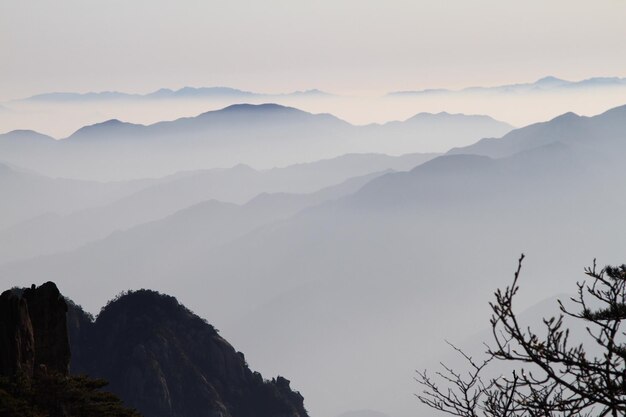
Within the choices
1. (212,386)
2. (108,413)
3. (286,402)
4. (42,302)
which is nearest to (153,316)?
(212,386)

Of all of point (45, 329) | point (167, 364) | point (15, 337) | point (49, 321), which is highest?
point (167, 364)

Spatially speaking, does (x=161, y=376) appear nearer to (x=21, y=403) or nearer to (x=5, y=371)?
(x=5, y=371)

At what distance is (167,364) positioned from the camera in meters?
114

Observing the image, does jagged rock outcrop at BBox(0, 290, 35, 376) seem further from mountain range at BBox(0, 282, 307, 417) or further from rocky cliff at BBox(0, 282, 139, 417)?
mountain range at BBox(0, 282, 307, 417)

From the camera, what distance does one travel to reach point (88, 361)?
119m

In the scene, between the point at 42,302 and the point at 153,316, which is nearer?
the point at 42,302

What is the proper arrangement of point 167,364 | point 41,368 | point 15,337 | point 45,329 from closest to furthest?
1. point 41,368
2. point 15,337
3. point 45,329
4. point 167,364

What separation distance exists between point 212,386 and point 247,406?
5.37 meters

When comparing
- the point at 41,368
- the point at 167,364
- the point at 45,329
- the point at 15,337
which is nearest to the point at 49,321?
the point at 45,329

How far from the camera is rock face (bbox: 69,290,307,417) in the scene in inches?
4353

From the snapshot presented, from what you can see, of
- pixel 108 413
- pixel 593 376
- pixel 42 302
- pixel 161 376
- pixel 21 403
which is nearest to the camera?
pixel 593 376

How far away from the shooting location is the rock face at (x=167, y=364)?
11056 centimetres

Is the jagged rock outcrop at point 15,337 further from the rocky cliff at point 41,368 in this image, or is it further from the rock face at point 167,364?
the rock face at point 167,364

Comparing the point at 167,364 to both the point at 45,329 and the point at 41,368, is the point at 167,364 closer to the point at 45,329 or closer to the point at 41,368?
the point at 45,329
